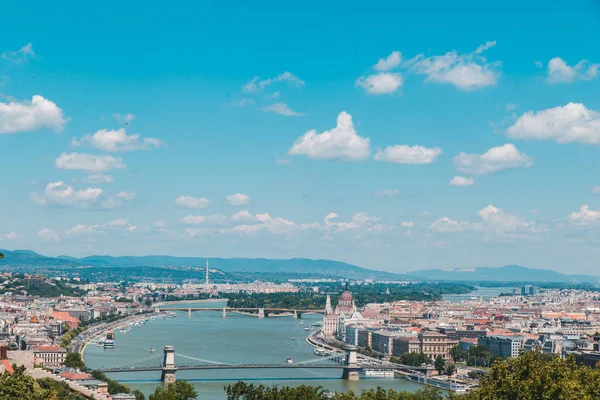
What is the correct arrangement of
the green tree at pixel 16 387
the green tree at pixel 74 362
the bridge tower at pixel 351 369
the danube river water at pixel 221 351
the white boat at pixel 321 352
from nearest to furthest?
the green tree at pixel 16 387
the danube river water at pixel 221 351
the green tree at pixel 74 362
the bridge tower at pixel 351 369
the white boat at pixel 321 352

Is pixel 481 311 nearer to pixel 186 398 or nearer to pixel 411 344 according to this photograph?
pixel 411 344

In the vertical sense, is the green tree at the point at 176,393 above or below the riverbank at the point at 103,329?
above

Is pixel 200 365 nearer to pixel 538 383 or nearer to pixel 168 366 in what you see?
pixel 168 366

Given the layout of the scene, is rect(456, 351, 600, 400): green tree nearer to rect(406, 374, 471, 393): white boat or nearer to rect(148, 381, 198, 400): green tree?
rect(148, 381, 198, 400): green tree

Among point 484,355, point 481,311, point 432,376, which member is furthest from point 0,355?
point 481,311

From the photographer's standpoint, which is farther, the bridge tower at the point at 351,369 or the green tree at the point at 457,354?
the green tree at the point at 457,354

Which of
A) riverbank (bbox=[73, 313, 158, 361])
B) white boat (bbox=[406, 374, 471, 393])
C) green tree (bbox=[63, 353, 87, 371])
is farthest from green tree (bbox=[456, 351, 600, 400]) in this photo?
riverbank (bbox=[73, 313, 158, 361])

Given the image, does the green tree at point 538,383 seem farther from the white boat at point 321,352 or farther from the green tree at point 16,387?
the white boat at point 321,352

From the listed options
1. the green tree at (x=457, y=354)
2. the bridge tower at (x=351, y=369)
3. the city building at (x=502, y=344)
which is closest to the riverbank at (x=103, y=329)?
the bridge tower at (x=351, y=369)
